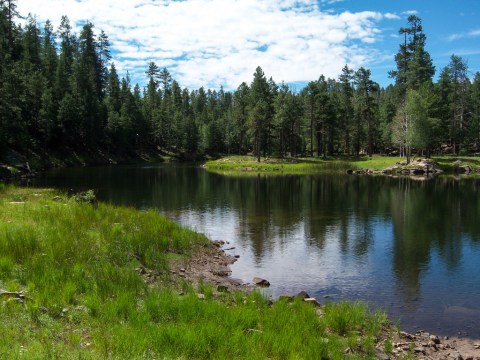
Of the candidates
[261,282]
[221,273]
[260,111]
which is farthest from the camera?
[260,111]

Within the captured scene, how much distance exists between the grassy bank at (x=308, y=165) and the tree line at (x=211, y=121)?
4693 mm

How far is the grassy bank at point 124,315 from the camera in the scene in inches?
341

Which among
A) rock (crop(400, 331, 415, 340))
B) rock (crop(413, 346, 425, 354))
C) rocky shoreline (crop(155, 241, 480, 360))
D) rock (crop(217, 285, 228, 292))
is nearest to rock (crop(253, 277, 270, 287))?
rocky shoreline (crop(155, 241, 480, 360))

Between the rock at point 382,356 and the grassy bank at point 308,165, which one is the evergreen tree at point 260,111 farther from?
the rock at point 382,356

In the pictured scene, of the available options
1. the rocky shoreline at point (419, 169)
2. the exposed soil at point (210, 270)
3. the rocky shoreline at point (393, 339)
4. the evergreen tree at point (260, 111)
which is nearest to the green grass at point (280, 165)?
the evergreen tree at point (260, 111)

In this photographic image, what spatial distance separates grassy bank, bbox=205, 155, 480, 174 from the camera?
86.8 metres

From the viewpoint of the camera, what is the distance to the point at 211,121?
153375 mm

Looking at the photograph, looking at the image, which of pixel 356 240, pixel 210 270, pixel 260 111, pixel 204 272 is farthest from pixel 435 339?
pixel 260 111

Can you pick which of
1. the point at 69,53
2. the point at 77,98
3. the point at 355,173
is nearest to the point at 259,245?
the point at 355,173

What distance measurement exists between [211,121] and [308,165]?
67295 mm

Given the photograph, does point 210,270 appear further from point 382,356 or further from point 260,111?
point 260,111

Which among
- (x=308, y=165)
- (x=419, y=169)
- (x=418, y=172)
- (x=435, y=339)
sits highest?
(x=308, y=165)

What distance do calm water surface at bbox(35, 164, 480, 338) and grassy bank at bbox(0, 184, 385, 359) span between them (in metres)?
4.21

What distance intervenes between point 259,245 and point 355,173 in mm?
61986
